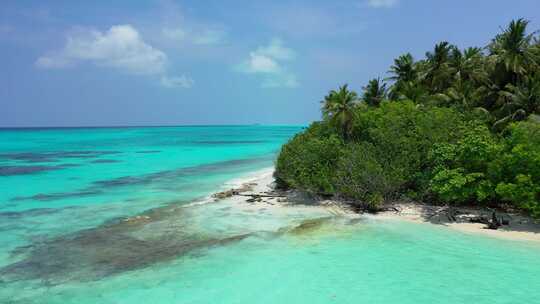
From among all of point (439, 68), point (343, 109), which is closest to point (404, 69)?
point (439, 68)

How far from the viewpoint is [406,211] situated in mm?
19641

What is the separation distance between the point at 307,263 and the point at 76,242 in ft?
32.3

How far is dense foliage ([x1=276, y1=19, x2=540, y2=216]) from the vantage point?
688 inches

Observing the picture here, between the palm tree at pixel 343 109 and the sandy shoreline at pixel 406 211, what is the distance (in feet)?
16.8

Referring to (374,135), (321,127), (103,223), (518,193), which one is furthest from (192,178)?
(518,193)

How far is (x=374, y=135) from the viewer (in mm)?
23453

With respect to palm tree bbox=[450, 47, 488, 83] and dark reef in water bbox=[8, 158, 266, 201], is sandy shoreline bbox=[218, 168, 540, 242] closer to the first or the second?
dark reef in water bbox=[8, 158, 266, 201]

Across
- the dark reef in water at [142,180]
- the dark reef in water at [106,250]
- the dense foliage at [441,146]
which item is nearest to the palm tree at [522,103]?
the dense foliage at [441,146]

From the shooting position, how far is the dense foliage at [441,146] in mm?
17484

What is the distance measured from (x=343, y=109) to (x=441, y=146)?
728cm

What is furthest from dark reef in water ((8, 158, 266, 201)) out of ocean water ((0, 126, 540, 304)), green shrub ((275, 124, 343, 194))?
green shrub ((275, 124, 343, 194))

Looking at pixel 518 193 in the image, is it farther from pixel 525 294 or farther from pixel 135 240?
pixel 135 240

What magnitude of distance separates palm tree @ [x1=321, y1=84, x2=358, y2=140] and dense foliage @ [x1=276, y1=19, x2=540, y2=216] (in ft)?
0.21

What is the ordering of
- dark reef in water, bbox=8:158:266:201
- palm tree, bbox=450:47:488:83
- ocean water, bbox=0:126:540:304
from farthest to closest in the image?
palm tree, bbox=450:47:488:83 < dark reef in water, bbox=8:158:266:201 < ocean water, bbox=0:126:540:304
